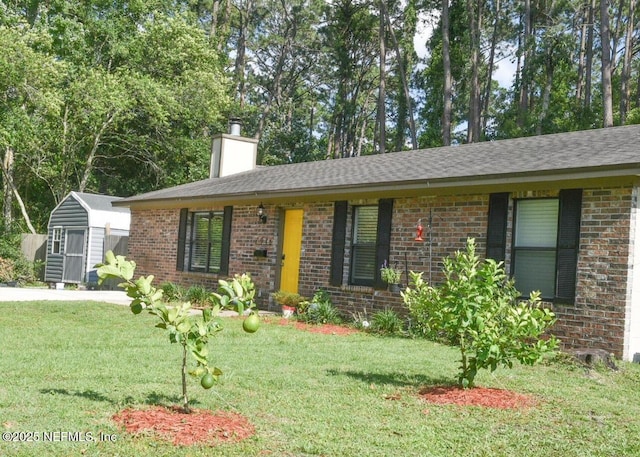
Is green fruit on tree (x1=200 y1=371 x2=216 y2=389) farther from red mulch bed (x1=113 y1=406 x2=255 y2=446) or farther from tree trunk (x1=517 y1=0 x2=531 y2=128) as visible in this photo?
tree trunk (x1=517 y1=0 x2=531 y2=128)

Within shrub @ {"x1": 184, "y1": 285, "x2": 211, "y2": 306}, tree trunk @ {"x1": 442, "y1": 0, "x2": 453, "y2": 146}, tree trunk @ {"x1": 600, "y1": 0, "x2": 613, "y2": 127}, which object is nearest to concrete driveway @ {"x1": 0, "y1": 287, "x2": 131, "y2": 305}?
shrub @ {"x1": 184, "y1": 285, "x2": 211, "y2": 306}

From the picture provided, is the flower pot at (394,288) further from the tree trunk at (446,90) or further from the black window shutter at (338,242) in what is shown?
the tree trunk at (446,90)

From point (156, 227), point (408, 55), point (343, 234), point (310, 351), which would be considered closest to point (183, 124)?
point (156, 227)

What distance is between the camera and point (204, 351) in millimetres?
4586

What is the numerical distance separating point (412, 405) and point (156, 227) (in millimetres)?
12968

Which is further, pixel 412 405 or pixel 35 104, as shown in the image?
pixel 35 104

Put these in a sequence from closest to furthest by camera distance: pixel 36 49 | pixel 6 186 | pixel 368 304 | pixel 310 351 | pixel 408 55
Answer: pixel 310 351, pixel 368 304, pixel 36 49, pixel 6 186, pixel 408 55

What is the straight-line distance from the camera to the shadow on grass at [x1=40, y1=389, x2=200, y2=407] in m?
5.16

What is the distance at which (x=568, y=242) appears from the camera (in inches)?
361

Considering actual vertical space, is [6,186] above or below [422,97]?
below

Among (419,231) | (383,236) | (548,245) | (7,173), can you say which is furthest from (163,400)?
(7,173)

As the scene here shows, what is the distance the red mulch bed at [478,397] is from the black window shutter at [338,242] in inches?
244

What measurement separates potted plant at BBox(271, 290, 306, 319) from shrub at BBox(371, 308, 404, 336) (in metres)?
1.96

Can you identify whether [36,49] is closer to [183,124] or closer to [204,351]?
[183,124]
